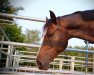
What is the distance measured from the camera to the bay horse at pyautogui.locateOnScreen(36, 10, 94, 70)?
2957mm

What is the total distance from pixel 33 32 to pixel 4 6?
659 cm

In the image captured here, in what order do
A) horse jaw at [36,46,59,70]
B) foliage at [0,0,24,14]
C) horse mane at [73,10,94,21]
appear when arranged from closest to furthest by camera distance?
horse jaw at [36,46,59,70] < horse mane at [73,10,94,21] < foliage at [0,0,24,14]

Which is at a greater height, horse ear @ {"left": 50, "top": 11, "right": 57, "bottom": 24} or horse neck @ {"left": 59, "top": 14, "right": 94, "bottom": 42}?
horse ear @ {"left": 50, "top": 11, "right": 57, "bottom": 24}

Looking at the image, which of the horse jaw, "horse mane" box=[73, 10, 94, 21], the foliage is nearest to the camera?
the horse jaw

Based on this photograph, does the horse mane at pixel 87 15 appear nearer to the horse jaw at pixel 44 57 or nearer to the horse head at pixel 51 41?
the horse head at pixel 51 41

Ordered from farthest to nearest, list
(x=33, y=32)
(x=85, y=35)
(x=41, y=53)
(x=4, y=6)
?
(x=4, y=6)
(x=33, y=32)
(x=85, y=35)
(x=41, y=53)

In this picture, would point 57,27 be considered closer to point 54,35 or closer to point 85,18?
point 54,35

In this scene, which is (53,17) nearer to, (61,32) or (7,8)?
(61,32)

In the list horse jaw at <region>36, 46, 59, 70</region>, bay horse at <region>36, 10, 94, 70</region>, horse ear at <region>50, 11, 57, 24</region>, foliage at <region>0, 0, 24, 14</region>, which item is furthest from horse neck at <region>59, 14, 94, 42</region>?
foliage at <region>0, 0, 24, 14</region>

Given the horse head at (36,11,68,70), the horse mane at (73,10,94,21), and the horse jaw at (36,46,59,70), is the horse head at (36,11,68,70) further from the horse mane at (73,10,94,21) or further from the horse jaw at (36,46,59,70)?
the horse mane at (73,10,94,21)

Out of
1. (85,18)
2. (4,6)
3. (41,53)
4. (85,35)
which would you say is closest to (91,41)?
(85,35)

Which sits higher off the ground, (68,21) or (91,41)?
(68,21)

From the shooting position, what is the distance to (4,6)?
13.3 meters

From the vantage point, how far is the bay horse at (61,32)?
296 cm
